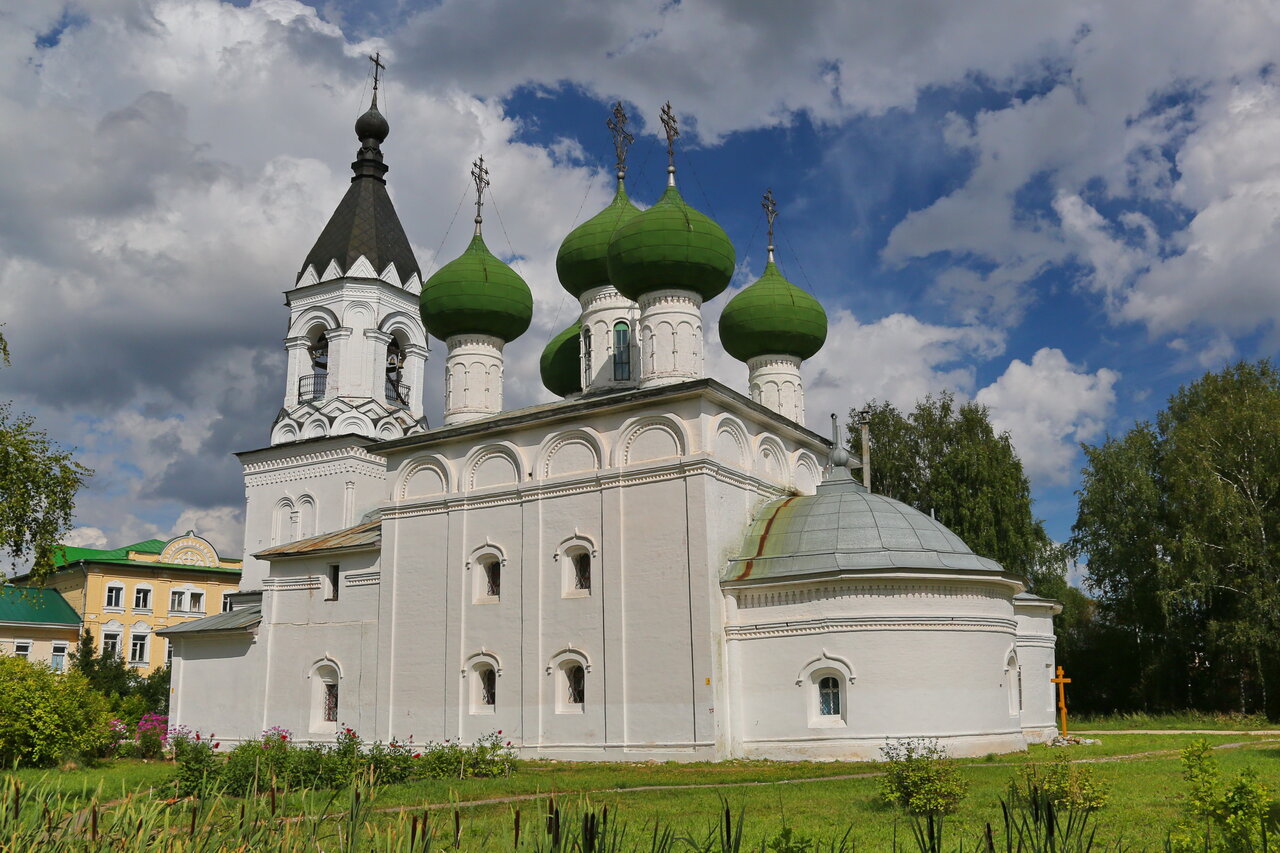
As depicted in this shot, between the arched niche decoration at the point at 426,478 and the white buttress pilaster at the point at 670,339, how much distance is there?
358cm

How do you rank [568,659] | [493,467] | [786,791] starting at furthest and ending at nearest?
[493,467] < [568,659] < [786,791]

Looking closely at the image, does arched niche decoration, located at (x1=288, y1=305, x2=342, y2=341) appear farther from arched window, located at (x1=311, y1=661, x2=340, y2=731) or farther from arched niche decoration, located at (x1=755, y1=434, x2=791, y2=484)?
arched niche decoration, located at (x1=755, y1=434, x2=791, y2=484)

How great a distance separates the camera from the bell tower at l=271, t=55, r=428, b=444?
22.9 meters

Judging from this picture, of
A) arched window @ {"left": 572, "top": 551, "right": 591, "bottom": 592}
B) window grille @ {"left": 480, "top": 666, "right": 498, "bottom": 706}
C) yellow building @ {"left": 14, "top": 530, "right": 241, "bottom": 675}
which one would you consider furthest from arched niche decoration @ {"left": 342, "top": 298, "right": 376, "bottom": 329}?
yellow building @ {"left": 14, "top": 530, "right": 241, "bottom": 675}

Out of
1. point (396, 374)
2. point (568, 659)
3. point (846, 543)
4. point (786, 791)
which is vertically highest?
point (396, 374)

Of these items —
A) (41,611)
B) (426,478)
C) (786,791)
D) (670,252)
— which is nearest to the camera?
(786,791)

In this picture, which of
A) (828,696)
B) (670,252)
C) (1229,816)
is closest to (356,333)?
(670,252)

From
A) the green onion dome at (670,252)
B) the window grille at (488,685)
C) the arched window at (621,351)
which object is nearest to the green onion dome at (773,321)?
the arched window at (621,351)

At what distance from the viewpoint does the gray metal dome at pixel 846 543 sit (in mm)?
14094

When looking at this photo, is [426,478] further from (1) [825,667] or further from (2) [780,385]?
(1) [825,667]

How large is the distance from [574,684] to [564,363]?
7.90m

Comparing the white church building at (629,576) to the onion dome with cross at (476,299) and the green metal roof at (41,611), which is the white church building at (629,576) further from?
the green metal roof at (41,611)

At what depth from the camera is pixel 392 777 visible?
1152 centimetres

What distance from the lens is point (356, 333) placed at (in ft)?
75.5
